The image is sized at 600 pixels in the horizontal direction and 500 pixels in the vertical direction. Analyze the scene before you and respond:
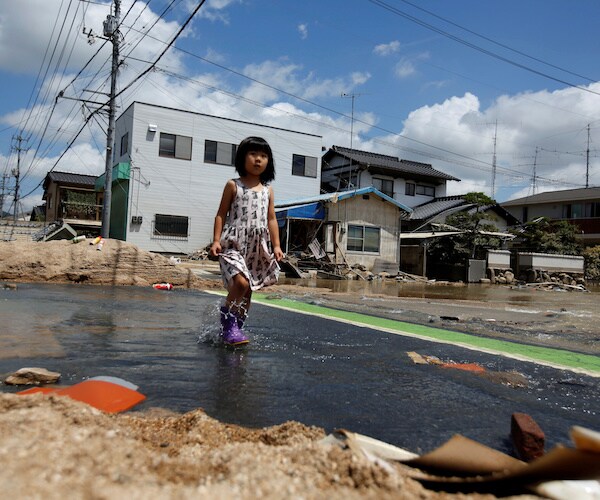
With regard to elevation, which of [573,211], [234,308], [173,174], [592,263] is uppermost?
[573,211]

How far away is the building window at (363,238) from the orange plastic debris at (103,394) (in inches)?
849

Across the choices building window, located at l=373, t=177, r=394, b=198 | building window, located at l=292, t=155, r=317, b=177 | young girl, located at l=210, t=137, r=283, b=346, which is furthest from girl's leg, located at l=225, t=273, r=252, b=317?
building window, located at l=373, t=177, r=394, b=198

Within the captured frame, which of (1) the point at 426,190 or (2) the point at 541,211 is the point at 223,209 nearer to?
(1) the point at 426,190

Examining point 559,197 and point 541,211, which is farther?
point 541,211

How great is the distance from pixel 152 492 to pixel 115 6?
65.4 ft

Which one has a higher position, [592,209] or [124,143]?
[124,143]

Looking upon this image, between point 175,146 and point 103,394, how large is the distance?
24085 mm

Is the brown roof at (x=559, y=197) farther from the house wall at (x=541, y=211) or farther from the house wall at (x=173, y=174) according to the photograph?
the house wall at (x=173, y=174)

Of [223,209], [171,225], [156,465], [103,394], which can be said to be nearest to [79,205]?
[171,225]

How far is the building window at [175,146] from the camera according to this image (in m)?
24.3

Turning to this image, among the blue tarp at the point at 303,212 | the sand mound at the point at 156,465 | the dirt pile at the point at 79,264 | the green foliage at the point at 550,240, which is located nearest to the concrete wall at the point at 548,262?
the green foliage at the point at 550,240

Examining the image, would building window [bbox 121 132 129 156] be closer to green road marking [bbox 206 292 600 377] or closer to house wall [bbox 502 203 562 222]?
green road marking [bbox 206 292 600 377]

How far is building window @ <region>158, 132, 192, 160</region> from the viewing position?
24.3 m

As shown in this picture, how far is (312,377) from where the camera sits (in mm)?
2473
